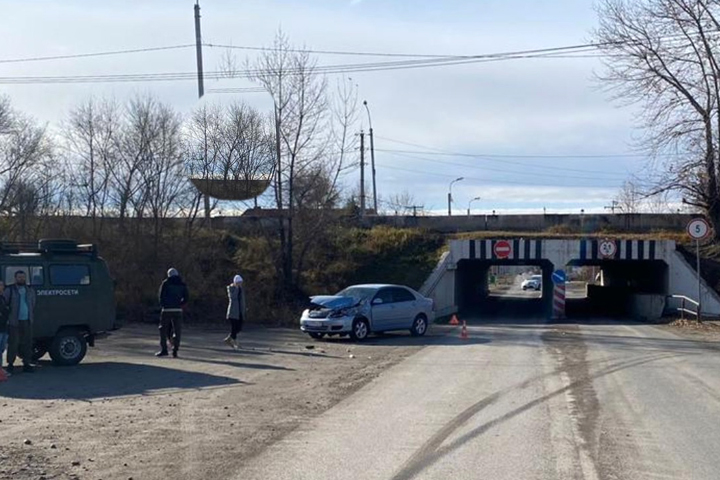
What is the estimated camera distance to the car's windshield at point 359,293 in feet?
90.0

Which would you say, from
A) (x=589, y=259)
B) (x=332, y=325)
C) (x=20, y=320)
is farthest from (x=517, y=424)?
(x=589, y=259)

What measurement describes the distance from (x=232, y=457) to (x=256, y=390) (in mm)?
5639

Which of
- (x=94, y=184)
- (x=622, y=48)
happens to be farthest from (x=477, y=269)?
(x=94, y=184)

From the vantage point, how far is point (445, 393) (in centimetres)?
1512

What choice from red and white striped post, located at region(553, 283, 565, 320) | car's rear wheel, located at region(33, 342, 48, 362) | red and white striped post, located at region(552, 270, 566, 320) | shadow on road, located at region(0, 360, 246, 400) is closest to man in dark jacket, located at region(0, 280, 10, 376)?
shadow on road, located at region(0, 360, 246, 400)

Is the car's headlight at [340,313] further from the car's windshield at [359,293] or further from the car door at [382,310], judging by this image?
the car door at [382,310]

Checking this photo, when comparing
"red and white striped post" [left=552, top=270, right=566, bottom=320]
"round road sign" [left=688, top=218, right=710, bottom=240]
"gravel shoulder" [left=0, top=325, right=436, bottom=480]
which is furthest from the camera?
"red and white striped post" [left=552, top=270, right=566, bottom=320]

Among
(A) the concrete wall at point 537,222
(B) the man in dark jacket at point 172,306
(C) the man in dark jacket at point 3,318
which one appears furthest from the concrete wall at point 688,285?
(C) the man in dark jacket at point 3,318

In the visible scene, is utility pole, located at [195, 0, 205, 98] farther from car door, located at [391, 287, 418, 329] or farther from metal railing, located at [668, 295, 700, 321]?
metal railing, located at [668, 295, 700, 321]

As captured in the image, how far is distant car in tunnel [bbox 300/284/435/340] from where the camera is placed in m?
26.6

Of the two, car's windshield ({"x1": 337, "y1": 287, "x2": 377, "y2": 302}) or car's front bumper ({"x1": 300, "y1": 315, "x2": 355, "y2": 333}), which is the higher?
car's windshield ({"x1": 337, "y1": 287, "x2": 377, "y2": 302})

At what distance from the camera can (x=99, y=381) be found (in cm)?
1661

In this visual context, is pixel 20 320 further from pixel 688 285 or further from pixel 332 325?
pixel 688 285

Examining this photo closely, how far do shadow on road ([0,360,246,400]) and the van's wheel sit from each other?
0.23m
